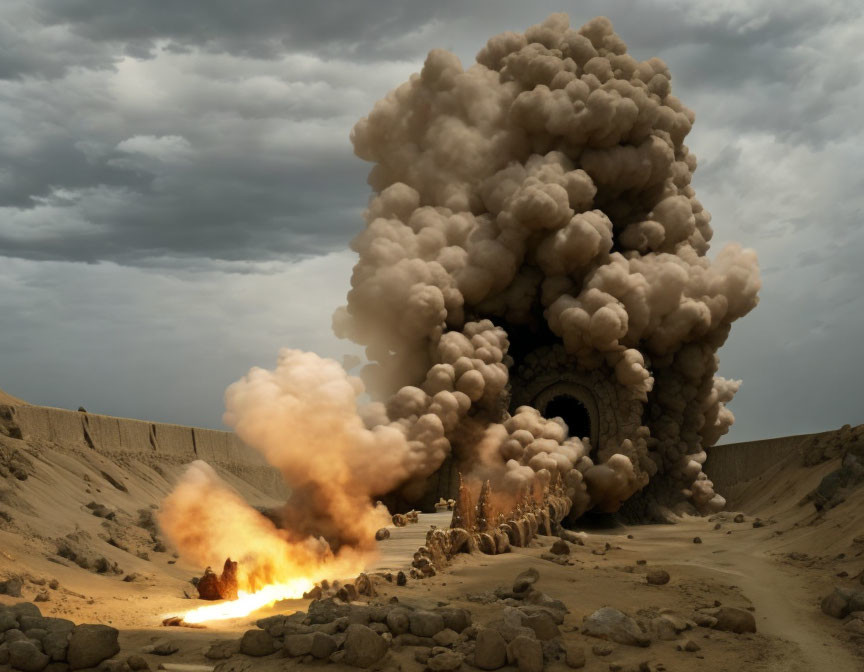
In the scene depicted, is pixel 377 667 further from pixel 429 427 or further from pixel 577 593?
pixel 429 427

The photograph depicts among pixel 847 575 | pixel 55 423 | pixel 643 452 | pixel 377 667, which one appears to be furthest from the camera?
pixel 643 452

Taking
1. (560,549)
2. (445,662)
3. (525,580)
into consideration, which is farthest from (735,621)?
(560,549)

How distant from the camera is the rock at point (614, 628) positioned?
12.9 meters

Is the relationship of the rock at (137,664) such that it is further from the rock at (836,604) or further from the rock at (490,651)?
the rock at (836,604)

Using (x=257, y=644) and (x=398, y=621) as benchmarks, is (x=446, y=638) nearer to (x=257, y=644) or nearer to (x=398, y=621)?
(x=398, y=621)

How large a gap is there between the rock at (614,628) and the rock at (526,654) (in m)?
1.61

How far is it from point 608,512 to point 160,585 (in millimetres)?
18366

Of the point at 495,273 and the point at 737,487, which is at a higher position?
the point at 495,273

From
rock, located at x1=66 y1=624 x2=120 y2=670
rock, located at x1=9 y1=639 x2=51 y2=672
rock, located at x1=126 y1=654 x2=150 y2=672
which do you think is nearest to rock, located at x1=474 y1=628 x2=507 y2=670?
rock, located at x1=126 y1=654 x2=150 y2=672

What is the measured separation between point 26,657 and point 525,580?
7768 millimetres

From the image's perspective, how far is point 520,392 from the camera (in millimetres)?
34875

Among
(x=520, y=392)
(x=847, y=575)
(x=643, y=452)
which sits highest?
(x=520, y=392)

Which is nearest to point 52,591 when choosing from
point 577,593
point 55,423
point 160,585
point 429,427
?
point 160,585

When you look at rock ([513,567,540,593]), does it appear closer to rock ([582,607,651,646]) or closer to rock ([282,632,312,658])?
rock ([582,607,651,646])
